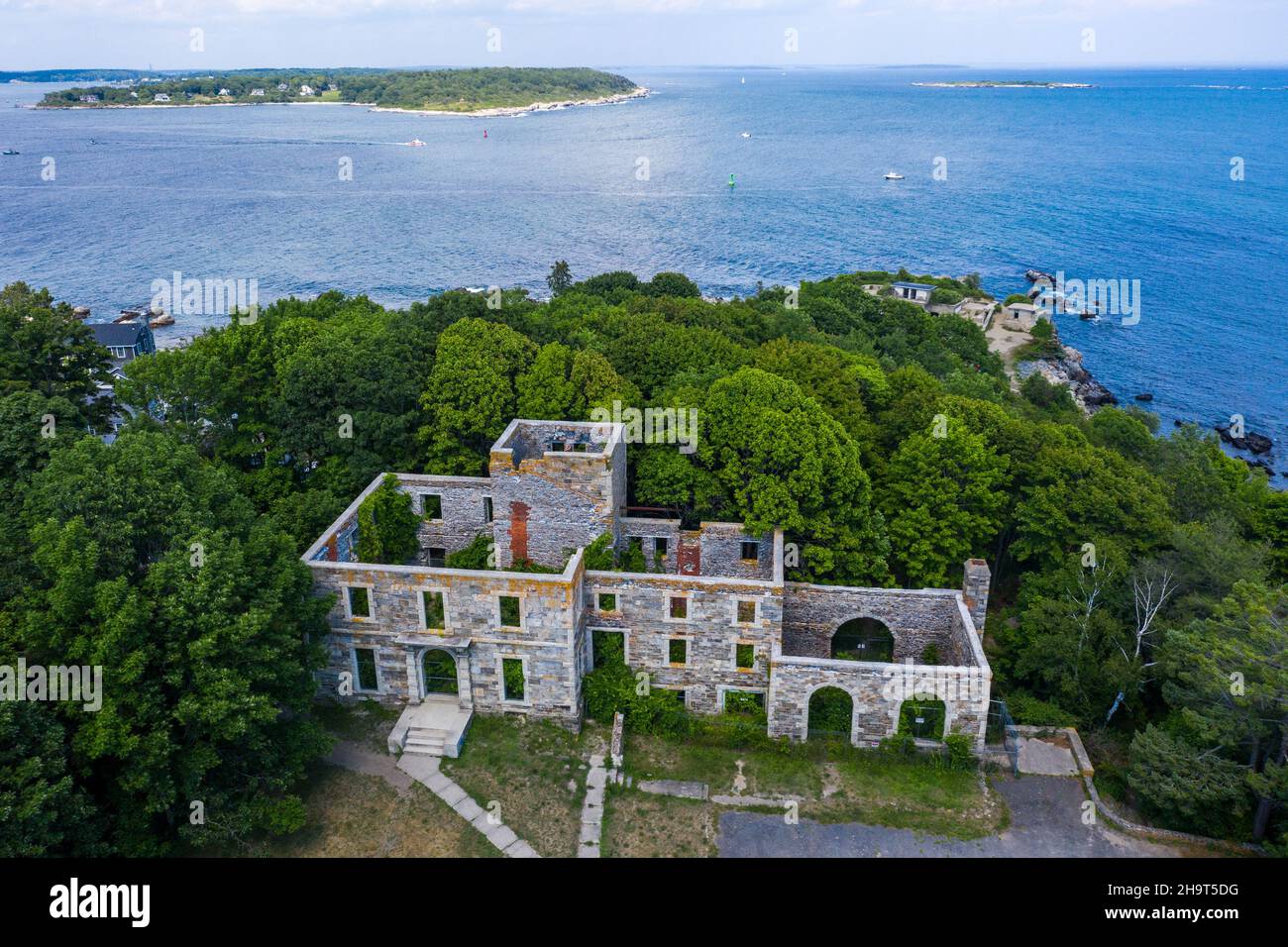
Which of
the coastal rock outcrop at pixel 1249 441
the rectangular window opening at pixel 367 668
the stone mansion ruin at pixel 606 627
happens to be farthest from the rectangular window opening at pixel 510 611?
the coastal rock outcrop at pixel 1249 441

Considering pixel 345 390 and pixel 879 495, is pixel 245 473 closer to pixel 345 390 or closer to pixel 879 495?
pixel 345 390

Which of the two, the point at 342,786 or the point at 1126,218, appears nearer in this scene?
the point at 342,786

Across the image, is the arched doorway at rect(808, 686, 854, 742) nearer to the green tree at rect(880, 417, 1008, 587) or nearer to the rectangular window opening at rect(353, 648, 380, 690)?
the green tree at rect(880, 417, 1008, 587)

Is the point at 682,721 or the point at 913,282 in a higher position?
the point at 913,282

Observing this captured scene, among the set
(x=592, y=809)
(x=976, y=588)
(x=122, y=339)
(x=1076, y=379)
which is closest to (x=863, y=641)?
(x=976, y=588)

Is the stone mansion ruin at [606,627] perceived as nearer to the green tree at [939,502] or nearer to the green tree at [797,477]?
the green tree at [797,477]

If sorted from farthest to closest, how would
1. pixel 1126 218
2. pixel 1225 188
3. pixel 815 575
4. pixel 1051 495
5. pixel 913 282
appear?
pixel 1225 188 < pixel 1126 218 < pixel 913 282 < pixel 1051 495 < pixel 815 575

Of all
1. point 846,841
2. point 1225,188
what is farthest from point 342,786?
point 1225,188
